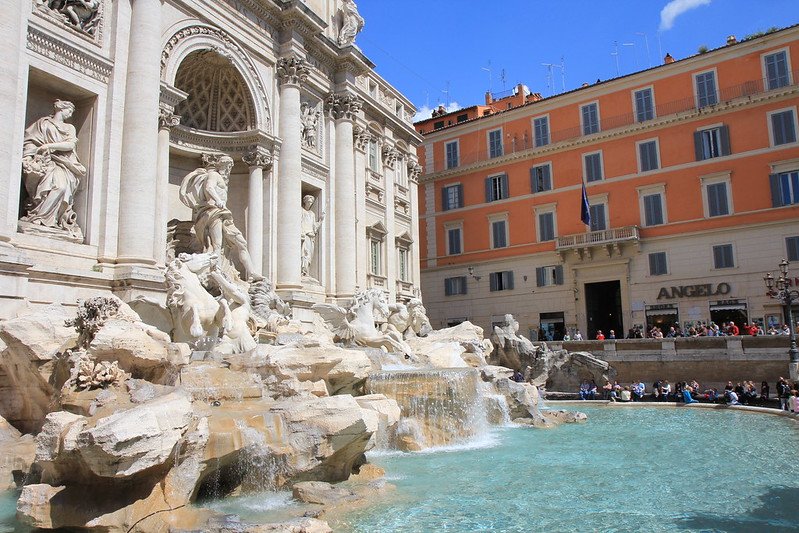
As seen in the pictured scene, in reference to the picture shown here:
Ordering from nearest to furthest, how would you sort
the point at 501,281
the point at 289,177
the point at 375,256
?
the point at 289,177 < the point at 375,256 < the point at 501,281

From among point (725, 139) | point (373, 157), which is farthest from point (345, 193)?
point (725, 139)

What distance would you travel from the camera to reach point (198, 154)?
57.3 ft

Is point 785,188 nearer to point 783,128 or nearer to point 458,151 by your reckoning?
point 783,128

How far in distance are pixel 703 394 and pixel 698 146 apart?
1287cm

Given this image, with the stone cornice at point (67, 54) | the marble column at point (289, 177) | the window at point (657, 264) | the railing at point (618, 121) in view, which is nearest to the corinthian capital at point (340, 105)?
the marble column at point (289, 177)

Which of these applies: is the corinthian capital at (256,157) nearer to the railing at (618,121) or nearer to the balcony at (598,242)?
the balcony at (598,242)

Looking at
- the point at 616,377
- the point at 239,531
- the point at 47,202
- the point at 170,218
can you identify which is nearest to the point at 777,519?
the point at 239,531

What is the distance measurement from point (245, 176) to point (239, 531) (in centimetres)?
1445

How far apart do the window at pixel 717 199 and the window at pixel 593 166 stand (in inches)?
192

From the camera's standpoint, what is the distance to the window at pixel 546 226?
30.4 metres

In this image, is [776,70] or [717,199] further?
[717,199]

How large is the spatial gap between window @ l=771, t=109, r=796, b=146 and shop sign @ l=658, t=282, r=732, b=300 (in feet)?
20.4

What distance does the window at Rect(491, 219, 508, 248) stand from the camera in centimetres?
3200

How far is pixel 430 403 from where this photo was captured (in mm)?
11227
